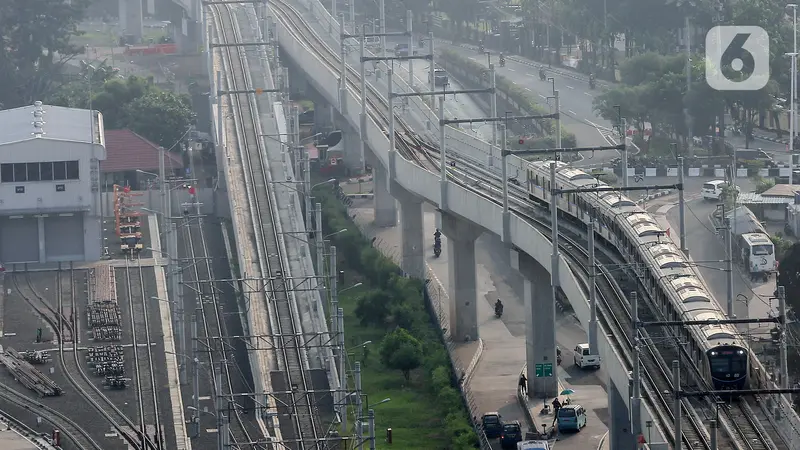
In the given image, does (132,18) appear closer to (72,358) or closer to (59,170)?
(59,170)

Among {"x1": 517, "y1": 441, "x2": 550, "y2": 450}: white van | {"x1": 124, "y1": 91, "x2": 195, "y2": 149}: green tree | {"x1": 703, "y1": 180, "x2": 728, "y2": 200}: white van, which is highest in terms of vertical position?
{"x1": 124, "y1": 91, "x2": 195, "y2": 149}: green tree

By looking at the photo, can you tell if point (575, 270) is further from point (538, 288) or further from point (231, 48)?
point (231, 48)

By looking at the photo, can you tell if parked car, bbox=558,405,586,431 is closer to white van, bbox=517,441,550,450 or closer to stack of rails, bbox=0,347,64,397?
white van, bbox=517,441,550,450

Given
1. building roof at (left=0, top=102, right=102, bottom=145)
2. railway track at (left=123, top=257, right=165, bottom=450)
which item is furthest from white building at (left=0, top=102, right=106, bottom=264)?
railway track at (left=123, top=257, right=165, bottom=450)

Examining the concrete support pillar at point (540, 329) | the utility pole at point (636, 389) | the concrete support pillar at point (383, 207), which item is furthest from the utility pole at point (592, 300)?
the concrete support pillar at point (383, 207)

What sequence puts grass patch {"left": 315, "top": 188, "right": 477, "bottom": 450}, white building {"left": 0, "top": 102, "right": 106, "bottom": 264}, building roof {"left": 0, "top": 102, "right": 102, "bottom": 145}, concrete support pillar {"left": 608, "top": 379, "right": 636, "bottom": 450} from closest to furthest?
concrete support pillar {"left": 608, "top": 379, "right": 636, "bottom": 450} → grass patch {"left": 315, "top": 188, "right": 477, "bottom": 450} → white building {"left": 0, "top": 102, "right": 106, "bottom": 264} → building roof {"left": 0, "top": 102, "right": 102, "bottom": 145}

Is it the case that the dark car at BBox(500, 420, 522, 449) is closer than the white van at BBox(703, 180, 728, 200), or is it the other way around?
the dark car at BBox(500, 420, 522, 449)

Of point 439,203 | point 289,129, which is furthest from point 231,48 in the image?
point 439,203

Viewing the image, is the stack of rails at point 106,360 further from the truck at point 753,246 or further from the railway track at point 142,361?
the truck at point 753,246
